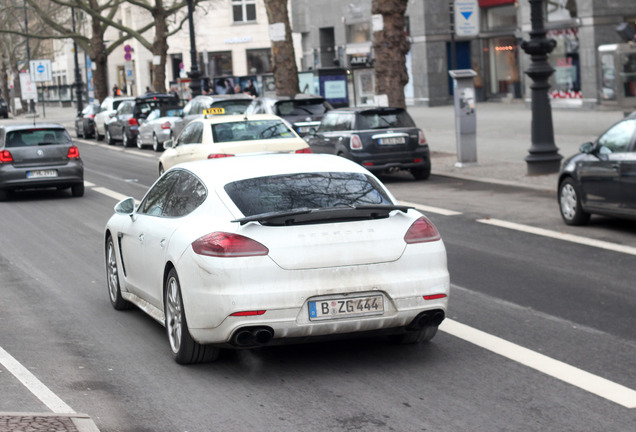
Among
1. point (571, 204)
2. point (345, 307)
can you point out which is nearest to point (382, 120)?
point (571, 204)

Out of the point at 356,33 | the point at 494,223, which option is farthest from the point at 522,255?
the point at 356,33

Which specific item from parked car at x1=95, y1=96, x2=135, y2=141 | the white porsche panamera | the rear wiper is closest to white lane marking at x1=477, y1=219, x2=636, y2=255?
the white porsche panamera

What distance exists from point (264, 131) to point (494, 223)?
5.29 metres

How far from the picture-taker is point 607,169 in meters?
13.6

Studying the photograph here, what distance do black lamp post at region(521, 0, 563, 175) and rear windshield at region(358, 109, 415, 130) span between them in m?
2.66

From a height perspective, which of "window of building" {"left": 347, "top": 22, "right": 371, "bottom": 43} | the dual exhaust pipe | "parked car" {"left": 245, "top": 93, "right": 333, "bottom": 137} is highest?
"window of building" {"left": 347, "top": 22, "right": 371, "bottom": 43}

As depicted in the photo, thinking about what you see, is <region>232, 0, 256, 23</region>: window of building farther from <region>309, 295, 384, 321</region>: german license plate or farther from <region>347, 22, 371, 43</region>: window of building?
<region>309, 295, 384, 321</region>: german license plate

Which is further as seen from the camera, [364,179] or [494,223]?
[494,223]

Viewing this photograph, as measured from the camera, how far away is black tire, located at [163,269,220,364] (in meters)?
7.40

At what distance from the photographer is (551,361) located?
7391 mm

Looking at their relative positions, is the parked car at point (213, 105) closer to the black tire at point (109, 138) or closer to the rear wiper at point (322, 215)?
the black tire at point (109, 138)

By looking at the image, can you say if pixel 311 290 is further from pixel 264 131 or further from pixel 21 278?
pixel 264 131

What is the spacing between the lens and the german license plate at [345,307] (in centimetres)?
705

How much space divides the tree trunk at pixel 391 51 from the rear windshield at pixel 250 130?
28.2 feet
